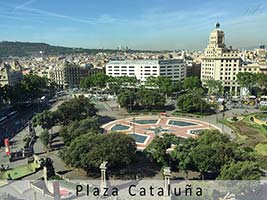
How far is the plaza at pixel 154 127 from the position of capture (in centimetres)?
3753

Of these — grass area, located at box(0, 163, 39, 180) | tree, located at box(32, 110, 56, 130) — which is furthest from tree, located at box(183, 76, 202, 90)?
grass area, located at box(0, 163, 39, 180)

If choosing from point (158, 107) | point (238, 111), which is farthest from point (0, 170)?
point (238, 111)

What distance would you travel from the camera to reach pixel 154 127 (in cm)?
4122

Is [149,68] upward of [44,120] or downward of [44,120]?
upward

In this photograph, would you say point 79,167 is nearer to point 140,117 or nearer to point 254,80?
point 140,117

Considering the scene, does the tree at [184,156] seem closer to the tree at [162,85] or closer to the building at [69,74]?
the tree at [162,85]

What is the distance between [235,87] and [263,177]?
164 ft

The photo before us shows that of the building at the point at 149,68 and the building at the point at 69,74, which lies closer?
the building at the point at 149,68

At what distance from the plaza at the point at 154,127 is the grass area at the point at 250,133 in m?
3.39

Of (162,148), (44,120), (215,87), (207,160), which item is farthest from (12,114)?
(215,87)

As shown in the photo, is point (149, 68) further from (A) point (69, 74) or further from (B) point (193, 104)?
(B) point (193, 104)

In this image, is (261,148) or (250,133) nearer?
(261,148)

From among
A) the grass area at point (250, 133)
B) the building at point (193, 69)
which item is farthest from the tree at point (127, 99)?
the building at point (193, 69)

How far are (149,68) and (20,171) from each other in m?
56.7
